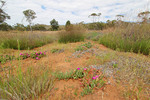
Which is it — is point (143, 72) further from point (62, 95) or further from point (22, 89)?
point (22, 89)

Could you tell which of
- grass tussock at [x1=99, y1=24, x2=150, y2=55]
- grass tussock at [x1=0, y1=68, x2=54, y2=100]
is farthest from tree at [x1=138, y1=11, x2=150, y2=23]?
grass tussock at [x1=0, y1=68, x2=54, y2=100]

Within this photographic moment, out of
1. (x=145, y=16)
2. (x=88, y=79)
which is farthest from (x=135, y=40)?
(x=88, y=79)

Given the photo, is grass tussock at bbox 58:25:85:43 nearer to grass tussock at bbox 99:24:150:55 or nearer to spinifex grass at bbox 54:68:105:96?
grass tussock at bbox 99:24:150:55

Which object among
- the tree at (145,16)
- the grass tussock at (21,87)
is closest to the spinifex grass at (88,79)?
the grass tussock at (21,87)

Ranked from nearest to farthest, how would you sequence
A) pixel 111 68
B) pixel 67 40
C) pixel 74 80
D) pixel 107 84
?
pixel 107 84 → pixel 74 80 → pixel 111 68 → pixel 67 40

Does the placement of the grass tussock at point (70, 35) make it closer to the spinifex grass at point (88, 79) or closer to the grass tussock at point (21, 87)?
the spinifex grass at point (88, 79)

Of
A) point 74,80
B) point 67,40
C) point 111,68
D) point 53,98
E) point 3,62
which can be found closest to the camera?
point 53,98

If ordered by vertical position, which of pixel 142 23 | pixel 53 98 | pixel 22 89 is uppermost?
pixel 142 23

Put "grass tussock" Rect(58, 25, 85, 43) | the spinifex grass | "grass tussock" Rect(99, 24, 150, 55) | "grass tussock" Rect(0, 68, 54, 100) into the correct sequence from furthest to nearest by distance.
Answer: "grass tussock" Rect(58, 25, 85, 43)
"grass tussock" Rect(99, 24, 150, 55)
the spinifex grass
"grass tussock" Rect(0, 68, 54, 100)

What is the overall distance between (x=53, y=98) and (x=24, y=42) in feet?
16.1

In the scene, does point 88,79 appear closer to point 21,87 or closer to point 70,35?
point 21,87

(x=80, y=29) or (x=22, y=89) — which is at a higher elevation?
(x=80, y=29)

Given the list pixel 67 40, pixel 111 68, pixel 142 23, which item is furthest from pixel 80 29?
pixel 111 68

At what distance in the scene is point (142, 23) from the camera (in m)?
3.59
